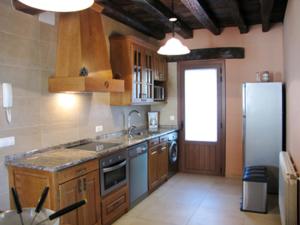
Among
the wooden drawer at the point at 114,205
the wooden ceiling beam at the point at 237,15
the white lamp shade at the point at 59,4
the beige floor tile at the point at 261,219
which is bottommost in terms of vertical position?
the beige floor tile at the point at 261,219

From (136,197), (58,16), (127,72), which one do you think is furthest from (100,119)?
(58,16)

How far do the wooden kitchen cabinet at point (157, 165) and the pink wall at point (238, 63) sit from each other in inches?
52.3

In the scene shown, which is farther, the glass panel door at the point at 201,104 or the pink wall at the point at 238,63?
the glass panel door at the point at 201,104

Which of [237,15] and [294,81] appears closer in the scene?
[294,81]

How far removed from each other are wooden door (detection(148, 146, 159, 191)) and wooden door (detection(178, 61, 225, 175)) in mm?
1259

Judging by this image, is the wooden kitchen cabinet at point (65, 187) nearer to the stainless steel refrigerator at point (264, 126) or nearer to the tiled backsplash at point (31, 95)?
the tiled backsplash at point (31, 95)

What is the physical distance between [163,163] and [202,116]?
1.33 m

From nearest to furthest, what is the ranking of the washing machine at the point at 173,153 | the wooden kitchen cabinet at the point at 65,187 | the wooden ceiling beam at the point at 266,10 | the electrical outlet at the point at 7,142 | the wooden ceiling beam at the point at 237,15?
the wooden kitchen cabinet at the point at 65,187 < the electrical outlet at the point at 7,142 < the wooden ceiling beam at the point at 266,10 < the wooden ceiling beam at the point at 237,15 < the washing machine at the point at 173,153

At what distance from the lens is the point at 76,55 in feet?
10.4

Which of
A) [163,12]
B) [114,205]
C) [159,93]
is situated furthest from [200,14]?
[114,205]

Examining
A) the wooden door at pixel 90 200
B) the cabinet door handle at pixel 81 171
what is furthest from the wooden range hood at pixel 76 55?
the wooden door at pixel 90 200

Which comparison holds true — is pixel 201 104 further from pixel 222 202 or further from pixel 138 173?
pixel 138 173

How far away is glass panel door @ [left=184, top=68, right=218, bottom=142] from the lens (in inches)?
220

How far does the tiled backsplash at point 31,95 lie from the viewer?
282 centimetres
